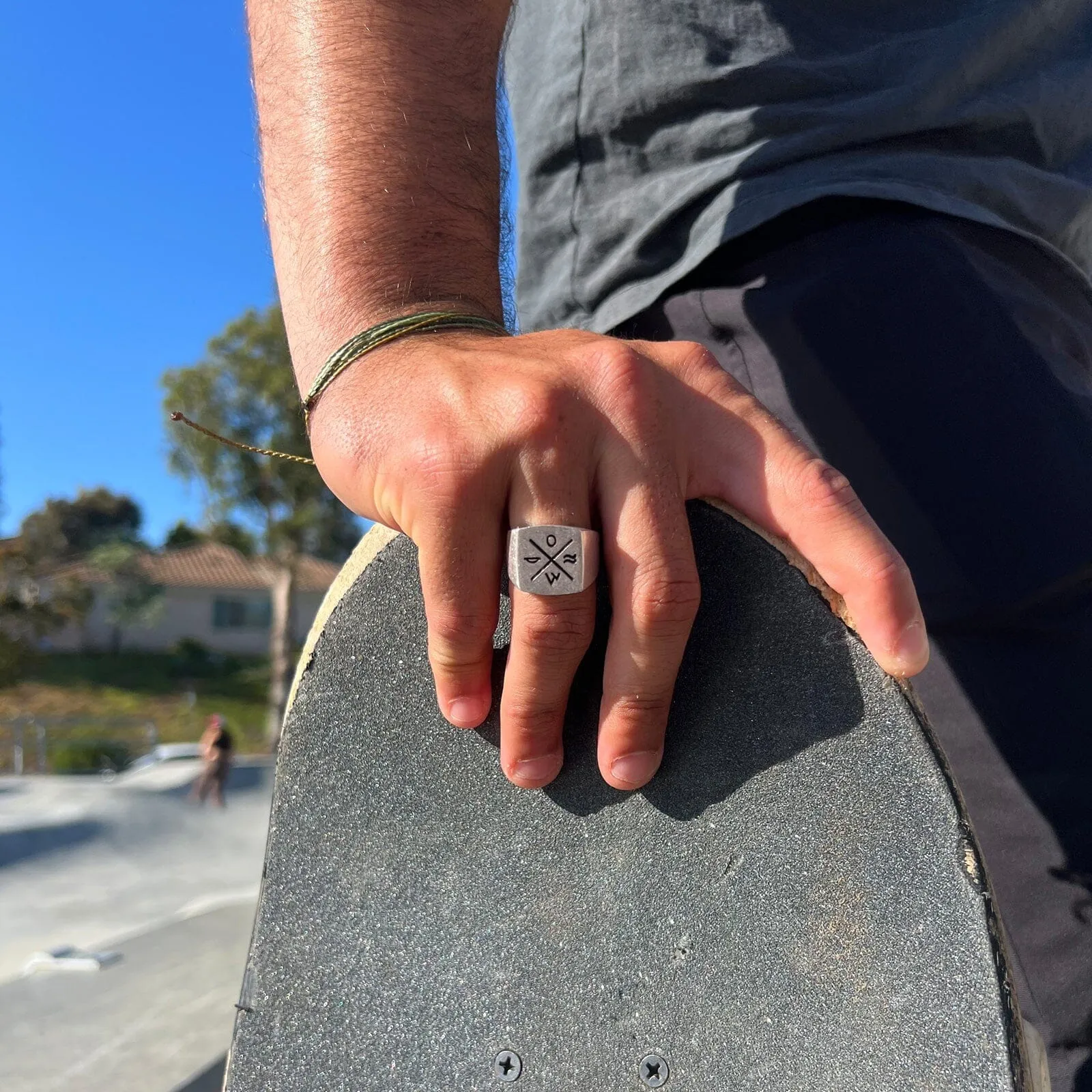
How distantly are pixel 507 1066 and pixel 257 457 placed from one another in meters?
24.6

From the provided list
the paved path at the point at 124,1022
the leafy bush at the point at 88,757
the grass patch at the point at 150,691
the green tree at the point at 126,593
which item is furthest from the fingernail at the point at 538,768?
the green tree at the point at 126,593

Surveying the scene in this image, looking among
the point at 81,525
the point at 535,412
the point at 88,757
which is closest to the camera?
the point at 535,412

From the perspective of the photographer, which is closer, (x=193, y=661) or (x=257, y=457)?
(x=257, y=457)

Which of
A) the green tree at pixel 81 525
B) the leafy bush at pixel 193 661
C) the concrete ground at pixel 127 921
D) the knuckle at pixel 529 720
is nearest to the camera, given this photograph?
the knuckle at pixel 529 720

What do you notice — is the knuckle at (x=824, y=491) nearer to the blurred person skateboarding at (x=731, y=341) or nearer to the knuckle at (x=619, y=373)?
the blurred person skateboarding at (x=731, y=341)

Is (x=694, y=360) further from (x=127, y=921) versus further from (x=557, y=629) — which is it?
(x=127, y=921)

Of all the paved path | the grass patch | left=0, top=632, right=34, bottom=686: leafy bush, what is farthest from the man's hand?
the grass patch

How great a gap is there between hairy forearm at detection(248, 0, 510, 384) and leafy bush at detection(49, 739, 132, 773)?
18779 millimetres

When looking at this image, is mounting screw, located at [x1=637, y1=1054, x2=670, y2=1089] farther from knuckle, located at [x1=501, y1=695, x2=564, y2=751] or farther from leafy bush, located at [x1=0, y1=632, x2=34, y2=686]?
leafy bush, located at [x1=0, y1=632, x2=34, y2=686]

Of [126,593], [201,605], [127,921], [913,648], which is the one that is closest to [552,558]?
[913,648]

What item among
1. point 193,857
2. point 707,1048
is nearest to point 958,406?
point 707,1048

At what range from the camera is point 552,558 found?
0.80 metres

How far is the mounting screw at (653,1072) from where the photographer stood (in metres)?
0.87

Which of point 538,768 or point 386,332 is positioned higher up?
point 386,332
